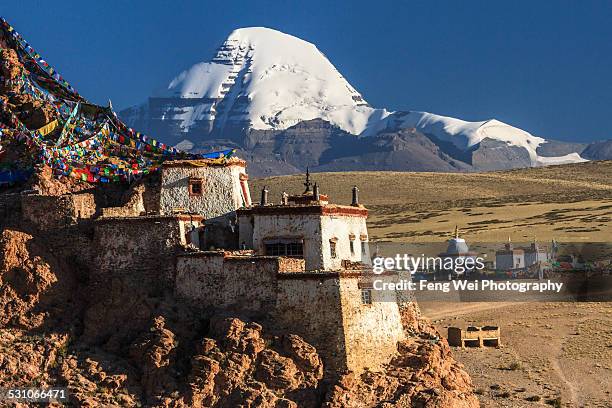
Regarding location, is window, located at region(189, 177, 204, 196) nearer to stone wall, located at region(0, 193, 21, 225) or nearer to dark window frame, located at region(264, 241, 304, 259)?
dark window frame, located at region(264, 241, 304, 259)

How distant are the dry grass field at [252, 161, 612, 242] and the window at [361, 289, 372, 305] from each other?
61.3 metres

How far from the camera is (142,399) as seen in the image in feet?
139

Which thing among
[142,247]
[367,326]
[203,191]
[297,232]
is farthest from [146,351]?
[203,191]

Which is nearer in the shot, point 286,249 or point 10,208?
point 286,249

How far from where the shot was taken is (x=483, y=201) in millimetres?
155250

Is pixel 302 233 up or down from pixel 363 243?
up

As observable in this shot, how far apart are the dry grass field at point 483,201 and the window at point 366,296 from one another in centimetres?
6129

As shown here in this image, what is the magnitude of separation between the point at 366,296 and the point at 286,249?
4146 mm

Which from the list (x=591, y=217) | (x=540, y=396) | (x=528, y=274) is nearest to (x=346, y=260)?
(x=540, y=396)

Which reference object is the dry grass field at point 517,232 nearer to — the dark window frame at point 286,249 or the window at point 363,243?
the window at point 363,243

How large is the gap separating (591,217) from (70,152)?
80889mm

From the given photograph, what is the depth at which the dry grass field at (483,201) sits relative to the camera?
116088 millimetres

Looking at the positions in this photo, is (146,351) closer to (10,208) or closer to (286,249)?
(286,249)

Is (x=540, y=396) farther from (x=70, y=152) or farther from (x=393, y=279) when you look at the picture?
(x=70, y=152)
